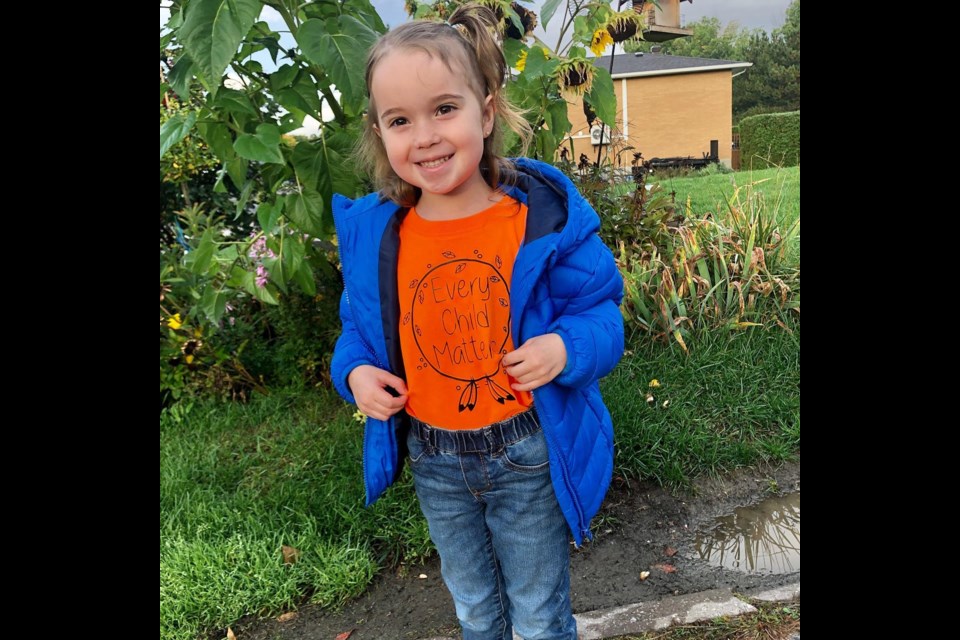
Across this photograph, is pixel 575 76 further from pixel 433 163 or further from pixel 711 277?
pixel 711 277

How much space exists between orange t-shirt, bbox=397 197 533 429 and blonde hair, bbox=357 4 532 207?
109 mm

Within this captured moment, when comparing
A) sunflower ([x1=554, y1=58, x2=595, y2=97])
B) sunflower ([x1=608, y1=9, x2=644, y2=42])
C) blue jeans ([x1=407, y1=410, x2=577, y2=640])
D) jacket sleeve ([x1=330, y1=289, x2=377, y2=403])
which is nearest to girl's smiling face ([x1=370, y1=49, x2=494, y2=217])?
jacket sleeve ([x1=330, y1=289, x2=377, y2=403])

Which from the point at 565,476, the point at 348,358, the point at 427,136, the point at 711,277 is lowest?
the point at 565,476

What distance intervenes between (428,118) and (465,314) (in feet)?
1.34

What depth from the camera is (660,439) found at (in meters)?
2.92

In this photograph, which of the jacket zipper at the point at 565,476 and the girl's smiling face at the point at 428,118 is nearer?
the girl's smiling face at the point at 428,118

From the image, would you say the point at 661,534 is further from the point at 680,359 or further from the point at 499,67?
the point at 499,67

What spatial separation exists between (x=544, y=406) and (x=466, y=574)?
1.64ft

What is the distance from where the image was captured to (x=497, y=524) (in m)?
1.56

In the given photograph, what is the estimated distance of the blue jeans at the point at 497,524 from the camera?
1.48 meters

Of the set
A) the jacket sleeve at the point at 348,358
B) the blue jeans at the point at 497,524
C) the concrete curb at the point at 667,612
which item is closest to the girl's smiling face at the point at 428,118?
the jacket sleeve at the point at 348,358

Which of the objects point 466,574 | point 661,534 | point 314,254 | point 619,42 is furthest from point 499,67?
point 619,42

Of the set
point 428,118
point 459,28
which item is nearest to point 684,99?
point 459,28

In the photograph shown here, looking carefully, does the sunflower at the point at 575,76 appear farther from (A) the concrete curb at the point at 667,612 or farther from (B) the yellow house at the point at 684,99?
(B) the yellow house at the point at 684,99
